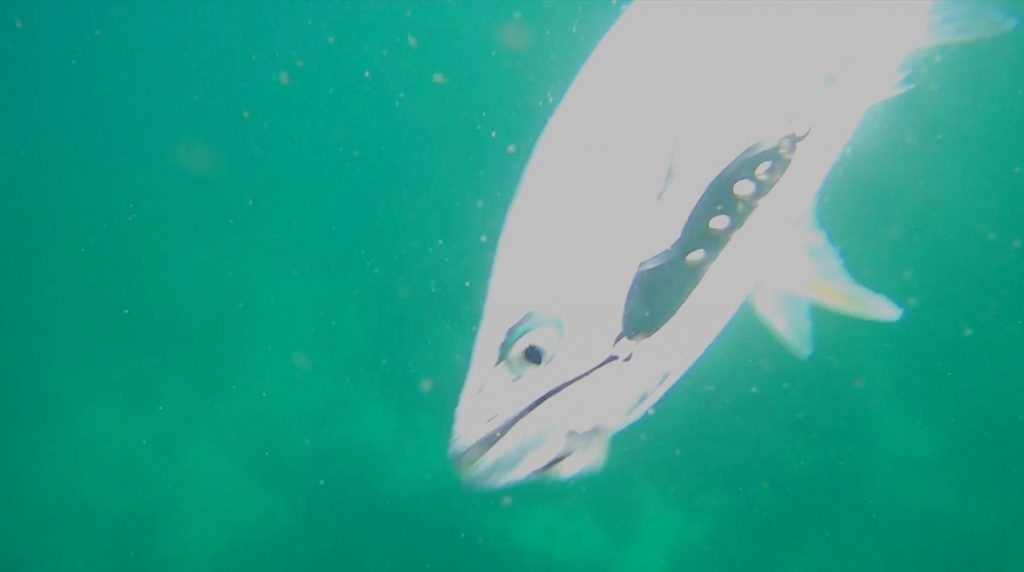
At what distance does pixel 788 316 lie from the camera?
244 centimetres

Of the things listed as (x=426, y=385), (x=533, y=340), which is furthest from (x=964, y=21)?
(x=426, y=385)

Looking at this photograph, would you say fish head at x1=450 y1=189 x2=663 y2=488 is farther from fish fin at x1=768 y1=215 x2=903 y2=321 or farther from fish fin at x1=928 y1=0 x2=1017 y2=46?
fish fin at x1=928 y1=0 x2=1017 y2=46

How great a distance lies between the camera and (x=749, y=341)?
23.2 feet

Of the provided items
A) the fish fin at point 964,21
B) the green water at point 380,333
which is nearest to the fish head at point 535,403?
the fish fin at point 964,21

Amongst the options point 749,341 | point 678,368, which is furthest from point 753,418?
point 678,368

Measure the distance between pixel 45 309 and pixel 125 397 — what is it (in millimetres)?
1687

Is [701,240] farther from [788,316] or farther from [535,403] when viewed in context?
[788,316]

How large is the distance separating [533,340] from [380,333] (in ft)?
19.8

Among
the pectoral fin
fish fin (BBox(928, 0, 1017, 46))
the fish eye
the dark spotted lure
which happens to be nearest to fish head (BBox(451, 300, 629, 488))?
the fish eye

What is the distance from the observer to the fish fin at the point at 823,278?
2254 millimetres

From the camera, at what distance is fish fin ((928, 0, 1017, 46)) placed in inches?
80.0

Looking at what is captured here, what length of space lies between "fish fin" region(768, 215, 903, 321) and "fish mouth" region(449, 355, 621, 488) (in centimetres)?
100

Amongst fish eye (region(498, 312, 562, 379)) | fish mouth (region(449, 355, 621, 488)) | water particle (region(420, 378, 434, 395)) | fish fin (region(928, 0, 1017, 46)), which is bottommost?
fish fin (region(928, 0, 1017, 46))

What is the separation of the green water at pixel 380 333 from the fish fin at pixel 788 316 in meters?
4.47
